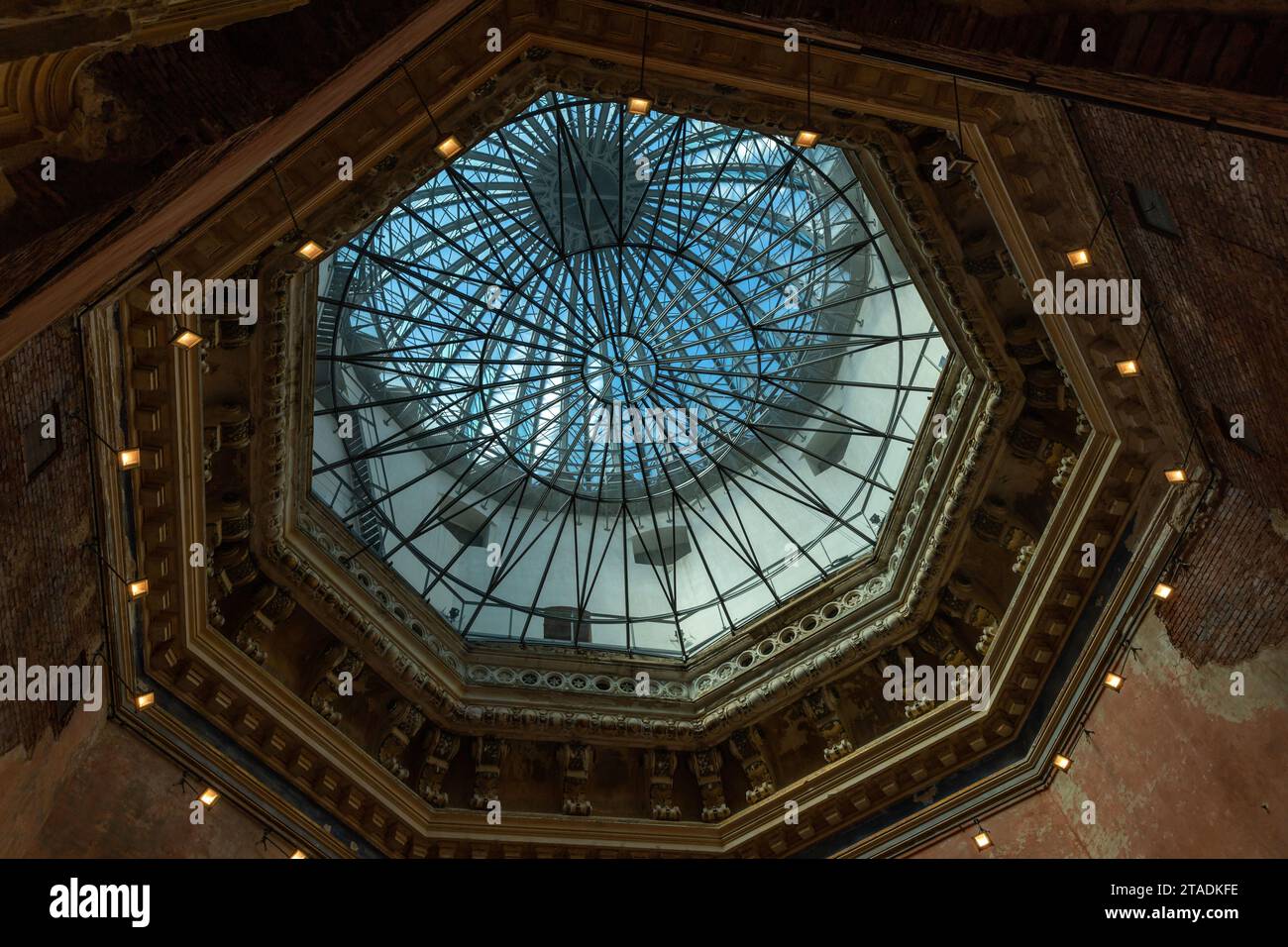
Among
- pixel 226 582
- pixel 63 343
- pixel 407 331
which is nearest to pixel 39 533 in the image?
pixel 63 343

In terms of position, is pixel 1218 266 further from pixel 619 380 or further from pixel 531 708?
pixel 531 708

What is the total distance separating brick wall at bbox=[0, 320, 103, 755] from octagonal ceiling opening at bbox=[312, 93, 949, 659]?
642 centimetres

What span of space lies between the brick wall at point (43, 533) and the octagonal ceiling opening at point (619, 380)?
6423mm

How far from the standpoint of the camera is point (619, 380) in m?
19.4

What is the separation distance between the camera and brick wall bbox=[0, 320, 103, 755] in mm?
10062

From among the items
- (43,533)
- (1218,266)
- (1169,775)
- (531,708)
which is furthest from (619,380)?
(1169,775)

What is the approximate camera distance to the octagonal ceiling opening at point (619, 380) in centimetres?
1850

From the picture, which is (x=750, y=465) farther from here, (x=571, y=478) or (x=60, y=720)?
(x=60, y=720)

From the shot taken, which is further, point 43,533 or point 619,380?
point 619,380

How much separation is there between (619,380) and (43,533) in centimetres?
1067

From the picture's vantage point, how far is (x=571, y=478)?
68.2 feet

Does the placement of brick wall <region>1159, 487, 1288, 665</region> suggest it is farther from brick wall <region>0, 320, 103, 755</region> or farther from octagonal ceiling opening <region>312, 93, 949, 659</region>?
brick wall <region>0, 320, 103, 755</region>

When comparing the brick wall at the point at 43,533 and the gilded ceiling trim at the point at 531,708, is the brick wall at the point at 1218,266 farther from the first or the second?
the brick wall at the point at 43,533

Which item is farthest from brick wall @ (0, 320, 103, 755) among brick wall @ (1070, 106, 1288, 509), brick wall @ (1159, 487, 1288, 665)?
brick wall @ (1159, 487, 1288, 665)
